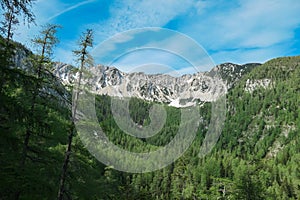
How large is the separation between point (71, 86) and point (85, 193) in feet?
25.3

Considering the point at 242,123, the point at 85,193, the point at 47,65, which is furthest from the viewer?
the point at 242,123

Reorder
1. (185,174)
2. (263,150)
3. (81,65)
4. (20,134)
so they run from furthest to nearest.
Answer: (263,150) → (185,174) → (81,65) → (20,134)

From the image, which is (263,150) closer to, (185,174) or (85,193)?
(185,174)

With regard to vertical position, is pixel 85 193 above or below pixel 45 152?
below

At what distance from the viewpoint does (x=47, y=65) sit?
41.5 ft

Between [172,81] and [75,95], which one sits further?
[172,81]

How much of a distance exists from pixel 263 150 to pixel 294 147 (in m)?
17.3

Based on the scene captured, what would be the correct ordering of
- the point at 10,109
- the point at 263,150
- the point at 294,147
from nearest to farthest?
1. the point at 10,109
2. the point at 294,147
3. the point at 263,150

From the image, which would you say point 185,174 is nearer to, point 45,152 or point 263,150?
point 45,152

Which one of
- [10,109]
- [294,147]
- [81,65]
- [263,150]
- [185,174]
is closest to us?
[10,109]

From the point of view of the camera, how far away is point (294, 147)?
146125mm

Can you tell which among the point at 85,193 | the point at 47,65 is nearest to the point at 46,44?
the point at 47,65

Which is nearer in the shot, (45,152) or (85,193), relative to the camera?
(45,152)

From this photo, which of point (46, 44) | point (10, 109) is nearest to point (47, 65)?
point (46, 44)
